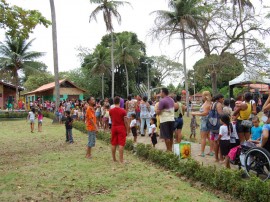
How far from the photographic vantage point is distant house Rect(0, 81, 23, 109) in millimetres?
36125

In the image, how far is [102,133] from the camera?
1227cm

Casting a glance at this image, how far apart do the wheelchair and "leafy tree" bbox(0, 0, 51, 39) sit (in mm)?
7123

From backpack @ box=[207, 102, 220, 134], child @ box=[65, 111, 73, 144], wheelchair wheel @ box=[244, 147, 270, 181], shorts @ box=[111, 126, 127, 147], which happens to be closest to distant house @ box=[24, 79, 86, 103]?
child @ box=[65, 111, 73, 144]

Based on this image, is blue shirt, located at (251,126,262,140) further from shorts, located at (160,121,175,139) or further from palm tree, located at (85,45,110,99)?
palm tree, located at (85,45,110,99)

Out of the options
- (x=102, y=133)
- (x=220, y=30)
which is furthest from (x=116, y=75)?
(x=102, y=133)

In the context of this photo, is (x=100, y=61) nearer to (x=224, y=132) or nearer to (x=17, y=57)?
(x=17, y=57)

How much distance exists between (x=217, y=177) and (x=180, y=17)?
21161mm

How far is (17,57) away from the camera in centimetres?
3334

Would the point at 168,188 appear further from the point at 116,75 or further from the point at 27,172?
the point at 116,75

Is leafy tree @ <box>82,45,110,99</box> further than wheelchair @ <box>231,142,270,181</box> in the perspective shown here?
Yes

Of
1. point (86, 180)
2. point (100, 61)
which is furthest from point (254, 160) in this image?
point (100, 61)

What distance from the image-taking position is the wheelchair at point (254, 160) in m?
5.14

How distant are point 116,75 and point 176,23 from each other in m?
23.1

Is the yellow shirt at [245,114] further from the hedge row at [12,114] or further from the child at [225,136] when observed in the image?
the hedge row at [12,114]
